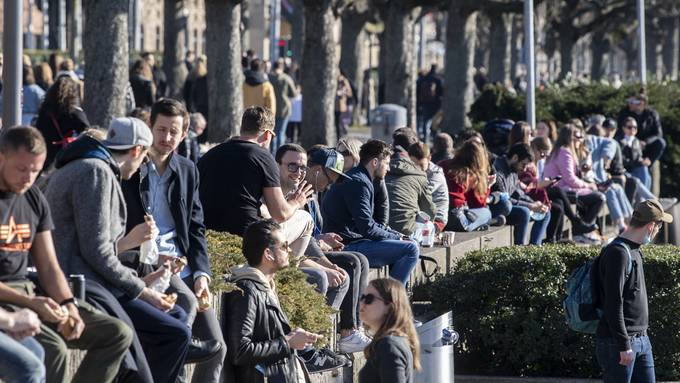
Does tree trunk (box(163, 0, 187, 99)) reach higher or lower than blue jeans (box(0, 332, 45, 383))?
higher

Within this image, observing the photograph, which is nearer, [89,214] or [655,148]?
[89,214]

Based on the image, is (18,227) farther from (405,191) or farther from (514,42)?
(514,42)

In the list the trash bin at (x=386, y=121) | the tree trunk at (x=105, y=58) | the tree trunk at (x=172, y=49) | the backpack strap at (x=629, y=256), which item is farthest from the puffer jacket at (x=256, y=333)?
the tree trunk at (x=172, y=49)

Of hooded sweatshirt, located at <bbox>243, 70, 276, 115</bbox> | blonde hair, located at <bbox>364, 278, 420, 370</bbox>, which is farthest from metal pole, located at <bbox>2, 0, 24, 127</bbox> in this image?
hooded sweatshirt, located at <bbox>243, 70, 276, 115</bbox>

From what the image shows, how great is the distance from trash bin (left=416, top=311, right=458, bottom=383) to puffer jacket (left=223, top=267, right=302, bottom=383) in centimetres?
88

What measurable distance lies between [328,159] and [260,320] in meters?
2.88

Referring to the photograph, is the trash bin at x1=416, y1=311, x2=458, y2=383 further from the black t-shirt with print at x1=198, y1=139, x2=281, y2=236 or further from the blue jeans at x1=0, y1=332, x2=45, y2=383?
the blue jeans at x1=0, y1=332, x2=45, y2=383

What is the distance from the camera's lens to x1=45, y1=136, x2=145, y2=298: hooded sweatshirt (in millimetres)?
6754

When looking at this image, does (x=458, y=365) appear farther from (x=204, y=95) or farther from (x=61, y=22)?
(x=61, y=22)

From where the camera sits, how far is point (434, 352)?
8930mm

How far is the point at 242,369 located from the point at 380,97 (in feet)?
103

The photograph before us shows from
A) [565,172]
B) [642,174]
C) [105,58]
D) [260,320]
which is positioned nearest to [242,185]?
[260,320]


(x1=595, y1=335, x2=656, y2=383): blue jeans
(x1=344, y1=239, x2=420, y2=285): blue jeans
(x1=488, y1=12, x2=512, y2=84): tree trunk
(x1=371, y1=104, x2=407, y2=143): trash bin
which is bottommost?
(x1=595, y1=335, x2=656, y2=383): blue jeans

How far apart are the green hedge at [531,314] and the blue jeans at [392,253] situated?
282mm
